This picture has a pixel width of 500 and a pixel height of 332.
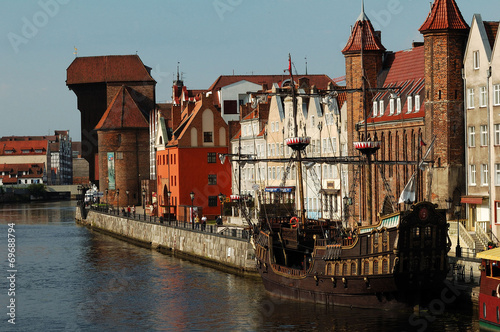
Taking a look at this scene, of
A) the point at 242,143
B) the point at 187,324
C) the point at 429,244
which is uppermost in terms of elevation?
the point at 242,143

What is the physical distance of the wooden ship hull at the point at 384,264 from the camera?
41281mm

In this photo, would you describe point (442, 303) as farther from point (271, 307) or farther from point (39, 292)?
point (39, 292)

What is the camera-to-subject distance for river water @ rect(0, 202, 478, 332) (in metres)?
41.4

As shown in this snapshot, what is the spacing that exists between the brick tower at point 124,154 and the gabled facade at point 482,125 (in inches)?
2922

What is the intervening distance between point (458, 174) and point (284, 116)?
27.1m

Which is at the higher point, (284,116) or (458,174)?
(284,116)

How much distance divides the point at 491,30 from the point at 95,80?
325 feet

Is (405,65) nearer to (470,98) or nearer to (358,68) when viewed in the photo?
(358,68)

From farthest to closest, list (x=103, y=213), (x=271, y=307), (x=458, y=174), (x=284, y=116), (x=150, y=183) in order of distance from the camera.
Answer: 1. (x=150, y=183)
2. (x=103, y=213)
3. (x=284, y=116)
4. (x=458, y=174)
5. (x=271, y=307)

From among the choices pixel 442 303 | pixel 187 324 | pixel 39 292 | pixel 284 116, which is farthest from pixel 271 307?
pixel 284 116

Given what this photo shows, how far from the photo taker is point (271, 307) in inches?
1820

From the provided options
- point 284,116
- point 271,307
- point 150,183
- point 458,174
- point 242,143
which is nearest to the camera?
point 271,307

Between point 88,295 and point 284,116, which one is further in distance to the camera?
point 284,116

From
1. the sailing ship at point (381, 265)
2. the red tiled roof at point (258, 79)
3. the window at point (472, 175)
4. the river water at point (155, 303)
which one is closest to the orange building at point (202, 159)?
the red tiled roof at point (258, 79)
